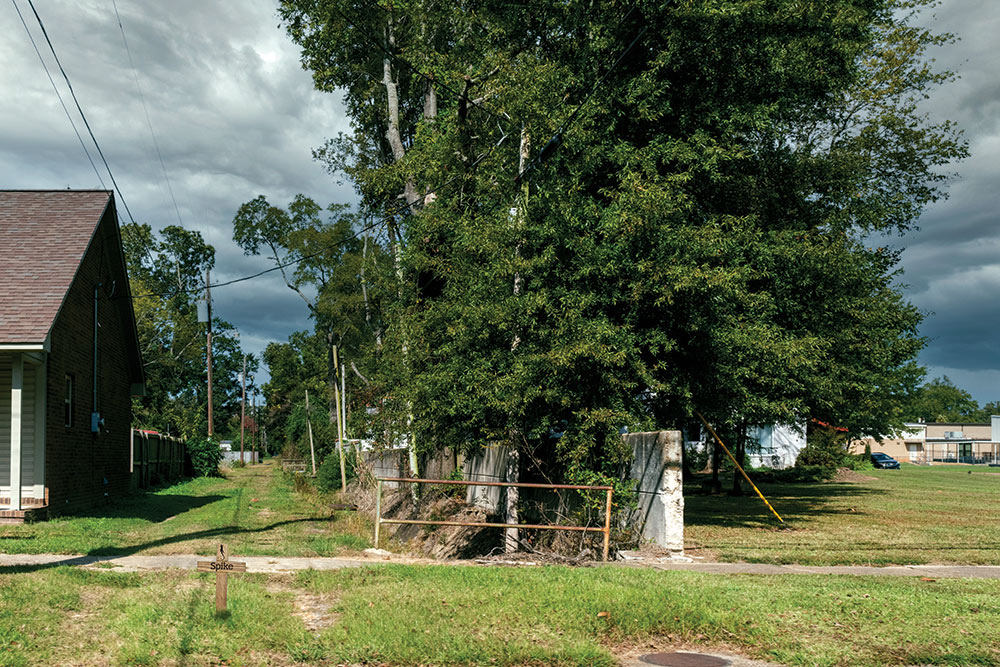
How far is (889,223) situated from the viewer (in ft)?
77.9

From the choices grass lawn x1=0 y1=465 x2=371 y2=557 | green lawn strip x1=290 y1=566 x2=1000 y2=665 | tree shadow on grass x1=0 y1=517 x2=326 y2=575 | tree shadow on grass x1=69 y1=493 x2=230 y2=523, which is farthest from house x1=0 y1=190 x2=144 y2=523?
green lawn strip x1=290 y1=566 x2=1000 y2=665

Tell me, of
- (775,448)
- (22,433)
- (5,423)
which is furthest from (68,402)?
(775,448)

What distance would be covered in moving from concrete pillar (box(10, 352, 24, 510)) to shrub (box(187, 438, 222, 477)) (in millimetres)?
29539

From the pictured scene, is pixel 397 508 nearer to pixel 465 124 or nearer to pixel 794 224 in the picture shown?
pixel 465 124

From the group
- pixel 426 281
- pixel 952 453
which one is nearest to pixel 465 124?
pixel 426 281

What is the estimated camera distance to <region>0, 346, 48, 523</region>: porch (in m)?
16.4

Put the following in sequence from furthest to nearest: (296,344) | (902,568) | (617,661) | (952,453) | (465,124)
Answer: (952,453) < (296,344) < (465,124) < (902,568) < (617,661)

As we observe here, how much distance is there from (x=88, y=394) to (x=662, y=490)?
15.5 m

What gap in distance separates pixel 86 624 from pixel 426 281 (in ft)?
47.7

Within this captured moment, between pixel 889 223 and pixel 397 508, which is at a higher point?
pixel 889 223

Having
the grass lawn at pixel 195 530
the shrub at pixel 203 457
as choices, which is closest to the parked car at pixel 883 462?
the shrub at pixel 203 457

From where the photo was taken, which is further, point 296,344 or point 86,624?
point 296,344

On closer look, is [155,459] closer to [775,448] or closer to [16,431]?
[16,431]

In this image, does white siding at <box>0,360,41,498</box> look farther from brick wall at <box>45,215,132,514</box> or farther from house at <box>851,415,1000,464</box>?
house at <box>851,415,1000,464</box>
